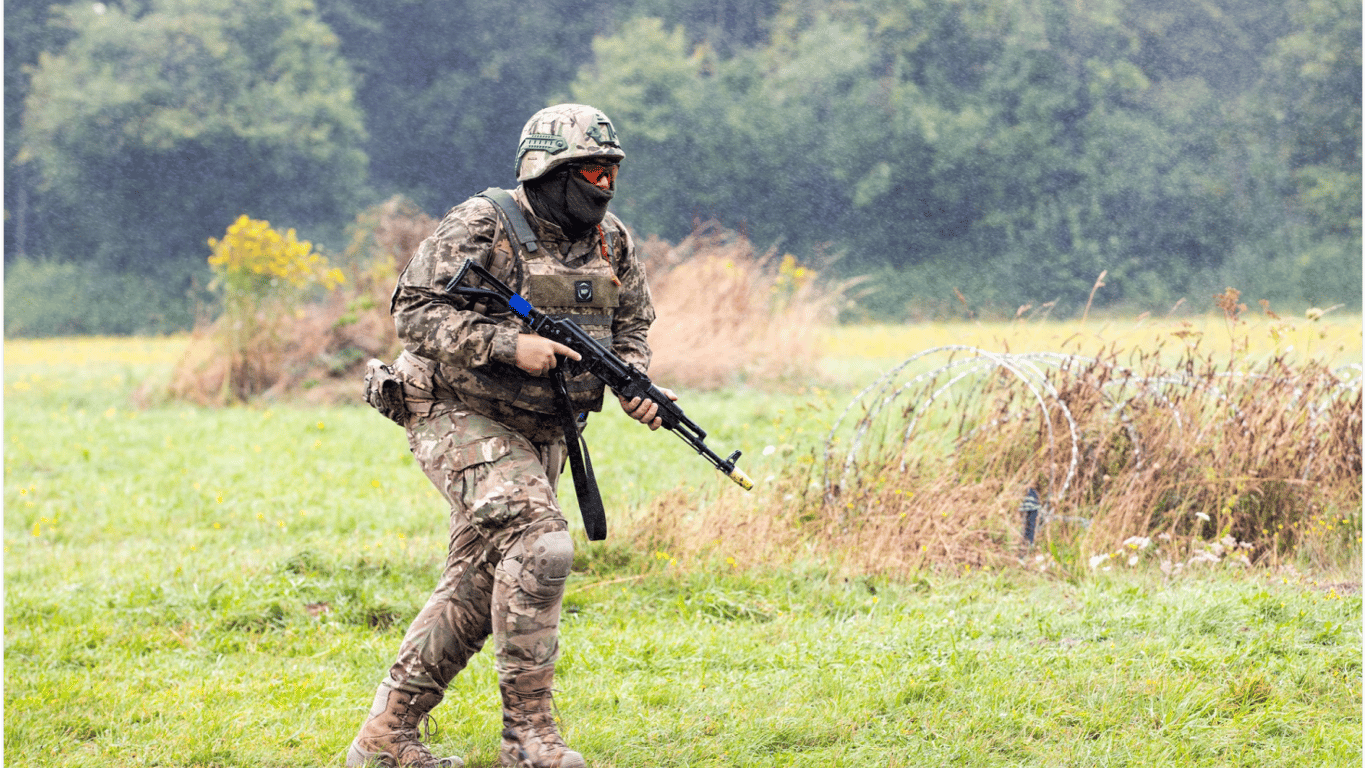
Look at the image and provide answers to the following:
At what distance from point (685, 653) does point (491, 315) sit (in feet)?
5.94

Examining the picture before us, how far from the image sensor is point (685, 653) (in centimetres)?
488

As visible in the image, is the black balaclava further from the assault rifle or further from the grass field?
the grass field

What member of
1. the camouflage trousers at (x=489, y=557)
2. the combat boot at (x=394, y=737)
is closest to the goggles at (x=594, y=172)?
the camouflage trousers at (x=489, y=557)

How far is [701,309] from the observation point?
14242mm

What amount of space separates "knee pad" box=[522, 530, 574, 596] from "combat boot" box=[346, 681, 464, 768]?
595 millimetres

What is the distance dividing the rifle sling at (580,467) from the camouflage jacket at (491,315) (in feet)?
0.12

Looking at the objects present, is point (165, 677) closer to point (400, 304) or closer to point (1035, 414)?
point (400, 304)

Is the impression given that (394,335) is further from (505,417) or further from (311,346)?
(505,417)

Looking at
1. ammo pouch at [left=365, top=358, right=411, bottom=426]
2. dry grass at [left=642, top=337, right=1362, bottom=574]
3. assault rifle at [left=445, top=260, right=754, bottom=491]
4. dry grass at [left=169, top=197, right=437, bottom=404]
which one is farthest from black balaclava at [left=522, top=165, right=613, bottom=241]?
dry grass at [left=169, top=197, right=437, bottom=404]

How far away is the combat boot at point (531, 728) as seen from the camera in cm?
357

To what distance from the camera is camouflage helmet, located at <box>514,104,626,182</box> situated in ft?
11.9

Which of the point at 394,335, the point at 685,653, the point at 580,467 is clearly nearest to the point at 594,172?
the point at 580,467

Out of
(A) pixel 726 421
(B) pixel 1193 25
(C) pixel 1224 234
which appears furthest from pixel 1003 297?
(A) pixel 726 421

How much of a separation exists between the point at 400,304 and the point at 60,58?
113 feet
